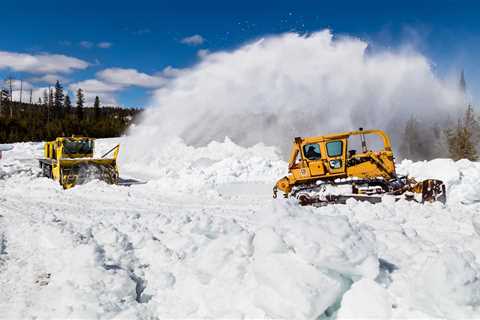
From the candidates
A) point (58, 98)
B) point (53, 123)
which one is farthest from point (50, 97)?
point (53, 123)

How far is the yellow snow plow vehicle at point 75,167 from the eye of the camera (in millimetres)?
16078

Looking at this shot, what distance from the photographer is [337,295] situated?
3.87 m

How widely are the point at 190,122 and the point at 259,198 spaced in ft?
43.4

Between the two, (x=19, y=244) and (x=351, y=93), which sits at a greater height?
(x=351, y=93)

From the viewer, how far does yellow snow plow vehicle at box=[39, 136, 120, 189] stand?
1608cm

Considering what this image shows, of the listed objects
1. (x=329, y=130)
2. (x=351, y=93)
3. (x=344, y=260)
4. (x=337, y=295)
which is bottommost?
(x=337, y=295)

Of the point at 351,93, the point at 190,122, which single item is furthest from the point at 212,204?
the point at 351,93

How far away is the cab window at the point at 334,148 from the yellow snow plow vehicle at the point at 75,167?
873cm

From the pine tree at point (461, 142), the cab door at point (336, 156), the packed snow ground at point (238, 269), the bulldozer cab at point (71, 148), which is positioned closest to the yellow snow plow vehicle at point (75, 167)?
the bulldozer cab at point (71, 148)

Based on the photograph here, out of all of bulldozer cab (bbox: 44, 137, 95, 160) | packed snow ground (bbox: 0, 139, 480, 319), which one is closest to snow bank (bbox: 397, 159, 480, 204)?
packed snow ground (bbox: 0, 139, 480, 319)

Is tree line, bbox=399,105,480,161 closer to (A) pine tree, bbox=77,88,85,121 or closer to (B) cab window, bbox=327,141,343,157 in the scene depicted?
(B) cab window, bbox=327,141,343,157

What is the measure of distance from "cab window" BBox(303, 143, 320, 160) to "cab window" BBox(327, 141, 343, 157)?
0.34 meters

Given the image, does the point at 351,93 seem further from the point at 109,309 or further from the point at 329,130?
the point at 109,309

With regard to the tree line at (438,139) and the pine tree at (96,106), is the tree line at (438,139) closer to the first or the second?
the tree line at (438,139)
